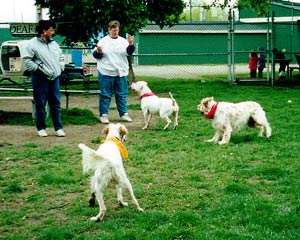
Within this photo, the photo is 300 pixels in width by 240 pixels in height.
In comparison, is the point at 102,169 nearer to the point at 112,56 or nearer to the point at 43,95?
the point at 43,95

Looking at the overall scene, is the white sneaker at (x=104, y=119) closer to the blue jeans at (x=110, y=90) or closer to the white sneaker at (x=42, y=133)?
the blue jeans at (x=110, y=90)

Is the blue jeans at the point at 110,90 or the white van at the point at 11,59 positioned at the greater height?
the white van at the point at 11,59

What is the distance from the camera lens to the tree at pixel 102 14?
16547mm

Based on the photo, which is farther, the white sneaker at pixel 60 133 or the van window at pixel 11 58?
the van window at pixel 11 58

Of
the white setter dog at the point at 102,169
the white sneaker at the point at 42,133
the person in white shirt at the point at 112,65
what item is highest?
the person in white shirt at the point at 112,65

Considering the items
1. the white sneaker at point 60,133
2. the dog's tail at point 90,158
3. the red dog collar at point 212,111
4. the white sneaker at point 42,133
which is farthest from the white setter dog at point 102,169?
the white sneaker at point 42,133

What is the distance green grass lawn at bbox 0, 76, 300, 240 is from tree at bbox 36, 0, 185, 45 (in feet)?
22.2

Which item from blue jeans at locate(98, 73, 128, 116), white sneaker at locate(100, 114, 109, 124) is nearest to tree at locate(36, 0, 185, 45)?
blue jeans at locate(98, 73, 128, 116)

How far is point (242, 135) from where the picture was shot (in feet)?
33.0

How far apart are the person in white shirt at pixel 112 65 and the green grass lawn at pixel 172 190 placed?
1382 mm

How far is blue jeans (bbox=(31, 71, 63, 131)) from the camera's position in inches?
386

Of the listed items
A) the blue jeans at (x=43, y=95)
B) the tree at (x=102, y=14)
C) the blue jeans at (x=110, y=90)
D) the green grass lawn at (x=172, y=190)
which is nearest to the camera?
the green grass lawn at (x=172, y=190)

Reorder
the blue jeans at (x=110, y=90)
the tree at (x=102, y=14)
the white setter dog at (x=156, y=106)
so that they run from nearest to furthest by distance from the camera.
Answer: the white setter dog at (x=156, y=106) → the blue jeans at (x=110, y=90) → the tree at (x=102, y=14)

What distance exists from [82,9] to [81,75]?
7.77 ft
